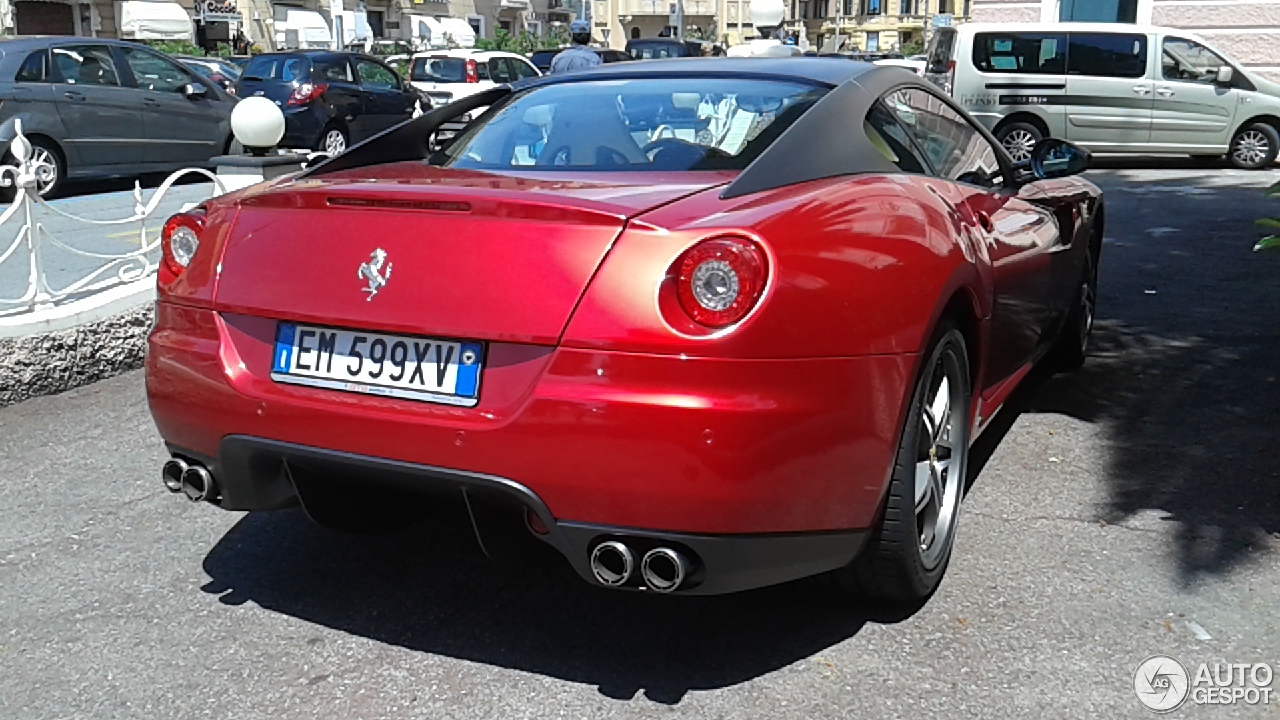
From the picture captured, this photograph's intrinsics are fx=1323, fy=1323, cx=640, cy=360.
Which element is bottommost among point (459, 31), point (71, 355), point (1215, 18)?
point (71, 355)

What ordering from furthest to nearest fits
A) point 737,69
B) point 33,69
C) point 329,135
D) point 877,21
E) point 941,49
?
point 877,21, point 941,49, point 329,135, point 33,69, point 737,69

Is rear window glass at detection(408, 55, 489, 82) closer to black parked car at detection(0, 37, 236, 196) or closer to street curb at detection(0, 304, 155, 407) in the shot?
black parked car at detection(0, 37, 236, 196)

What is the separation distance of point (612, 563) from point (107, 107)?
1137cm

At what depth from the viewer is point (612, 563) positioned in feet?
9.14

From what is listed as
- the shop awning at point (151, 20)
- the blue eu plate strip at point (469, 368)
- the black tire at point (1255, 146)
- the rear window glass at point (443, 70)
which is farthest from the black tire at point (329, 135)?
the shop awning at point (151, 20)

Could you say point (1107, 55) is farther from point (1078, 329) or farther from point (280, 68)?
point (1078, 329)

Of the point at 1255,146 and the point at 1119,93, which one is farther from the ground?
the point at 1119,93

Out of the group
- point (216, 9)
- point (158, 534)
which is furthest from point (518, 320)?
point (216, 9)

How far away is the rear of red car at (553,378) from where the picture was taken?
105 inches

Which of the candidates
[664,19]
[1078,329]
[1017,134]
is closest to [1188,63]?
[1017,134]

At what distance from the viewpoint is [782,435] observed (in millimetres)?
2719

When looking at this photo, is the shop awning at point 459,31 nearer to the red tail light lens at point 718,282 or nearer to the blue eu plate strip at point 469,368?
the blue eu plate strip at point 469,368

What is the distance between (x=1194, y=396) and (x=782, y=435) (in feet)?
11.2

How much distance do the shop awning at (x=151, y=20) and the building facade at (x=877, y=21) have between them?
2431 inches
